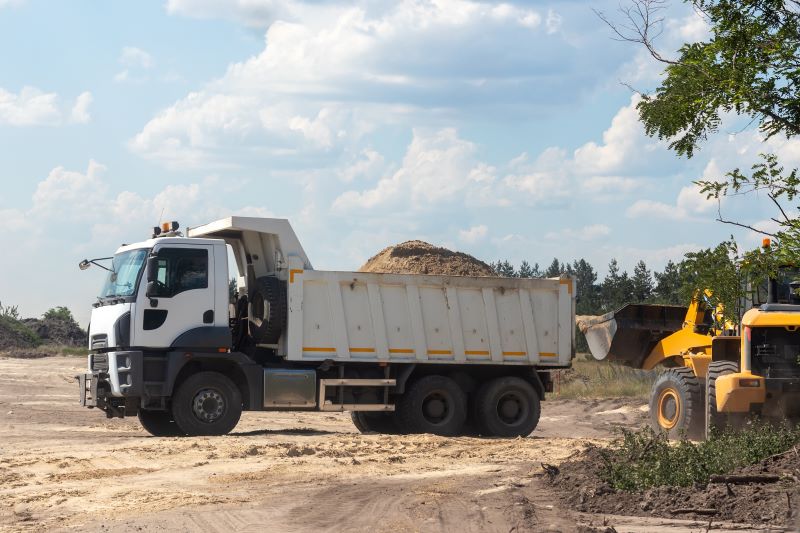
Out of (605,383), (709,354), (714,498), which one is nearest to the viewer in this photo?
(714,498)

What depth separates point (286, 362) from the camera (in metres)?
18.2

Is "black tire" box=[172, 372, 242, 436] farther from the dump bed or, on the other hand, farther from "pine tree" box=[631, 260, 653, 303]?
"pine tree" box=[631, 260, 653, 303]

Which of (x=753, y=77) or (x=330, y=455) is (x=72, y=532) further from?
(x=753, y=77)

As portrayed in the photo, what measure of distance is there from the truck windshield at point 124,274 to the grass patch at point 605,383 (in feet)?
47.0

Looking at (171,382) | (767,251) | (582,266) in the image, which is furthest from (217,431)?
(582,266)

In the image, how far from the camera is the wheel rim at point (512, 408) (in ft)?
63.4

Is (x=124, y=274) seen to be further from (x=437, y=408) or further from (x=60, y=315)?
(x=60, y=315)

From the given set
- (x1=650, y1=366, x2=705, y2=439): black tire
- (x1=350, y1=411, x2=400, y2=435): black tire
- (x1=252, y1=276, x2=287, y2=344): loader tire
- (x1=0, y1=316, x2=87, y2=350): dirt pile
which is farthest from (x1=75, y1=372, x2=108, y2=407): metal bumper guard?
(x1=0, y1=316, x2=87, y2=350): dirt pile

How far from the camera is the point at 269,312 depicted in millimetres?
17953

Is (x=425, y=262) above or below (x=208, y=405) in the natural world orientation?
above

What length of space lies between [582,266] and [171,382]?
256ft

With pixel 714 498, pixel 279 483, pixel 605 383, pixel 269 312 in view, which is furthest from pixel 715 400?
pixel 605 383

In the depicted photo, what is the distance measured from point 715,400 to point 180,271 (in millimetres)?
8048

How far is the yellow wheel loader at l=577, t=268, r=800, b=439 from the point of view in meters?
14.9
